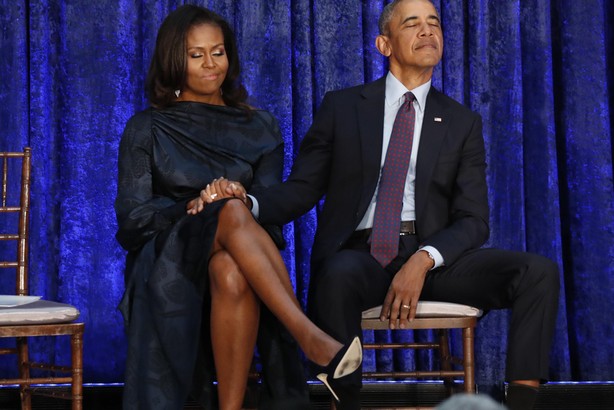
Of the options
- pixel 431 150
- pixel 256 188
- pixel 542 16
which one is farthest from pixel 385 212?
pixel 542 16

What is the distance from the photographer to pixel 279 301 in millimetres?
2023

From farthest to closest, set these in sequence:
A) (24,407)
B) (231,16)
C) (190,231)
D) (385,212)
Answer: (231,16)
(24,407)
(385,212)
(190,231)

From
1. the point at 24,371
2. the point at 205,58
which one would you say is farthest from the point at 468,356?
the point at 24,371

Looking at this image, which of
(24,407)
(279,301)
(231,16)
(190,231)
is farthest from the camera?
(231,16)

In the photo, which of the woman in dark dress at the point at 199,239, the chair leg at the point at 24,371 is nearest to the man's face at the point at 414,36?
the woman in dark dress at the point at 199,239

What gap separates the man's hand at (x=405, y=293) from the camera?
7.10ft

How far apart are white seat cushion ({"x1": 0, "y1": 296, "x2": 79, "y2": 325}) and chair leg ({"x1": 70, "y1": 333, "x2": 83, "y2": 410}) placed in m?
0.06

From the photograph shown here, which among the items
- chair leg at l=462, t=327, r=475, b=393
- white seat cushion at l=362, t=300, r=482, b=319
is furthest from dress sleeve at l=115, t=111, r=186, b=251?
chair leg at l=462, t=327, r=475, b=393

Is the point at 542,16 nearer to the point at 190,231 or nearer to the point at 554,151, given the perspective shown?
the point at 554,151

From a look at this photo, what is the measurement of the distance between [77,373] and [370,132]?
102 centimetres

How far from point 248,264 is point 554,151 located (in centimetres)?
159

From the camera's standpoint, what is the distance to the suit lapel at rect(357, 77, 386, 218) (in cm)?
238

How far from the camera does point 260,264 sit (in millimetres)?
2049

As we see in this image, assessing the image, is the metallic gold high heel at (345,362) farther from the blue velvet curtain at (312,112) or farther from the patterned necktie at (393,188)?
the blue velvet curtain at (312,112)
